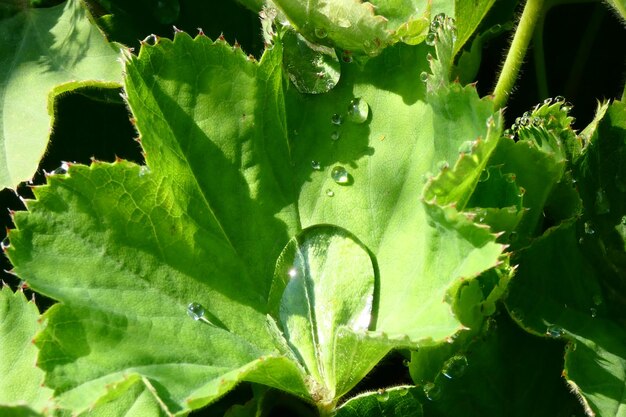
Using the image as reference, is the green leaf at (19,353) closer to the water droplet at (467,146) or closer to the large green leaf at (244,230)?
the large green leaf at (244,230)

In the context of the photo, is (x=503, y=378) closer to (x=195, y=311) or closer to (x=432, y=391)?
(x=432, y=391)

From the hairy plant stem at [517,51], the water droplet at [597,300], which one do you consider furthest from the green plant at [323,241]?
the hairy plant stem at [517,51]

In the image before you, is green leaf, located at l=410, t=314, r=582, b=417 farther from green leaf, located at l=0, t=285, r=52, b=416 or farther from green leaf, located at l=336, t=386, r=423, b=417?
green leaf, located at l=0, t=285, r=52, b=416

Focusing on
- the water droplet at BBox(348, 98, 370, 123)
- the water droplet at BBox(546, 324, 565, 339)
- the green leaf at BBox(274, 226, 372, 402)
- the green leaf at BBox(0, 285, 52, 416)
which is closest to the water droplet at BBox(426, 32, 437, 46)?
the water droplet at BBox(348, 98, 370, 123)

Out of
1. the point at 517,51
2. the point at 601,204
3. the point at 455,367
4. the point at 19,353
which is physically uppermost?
the point at 517,51

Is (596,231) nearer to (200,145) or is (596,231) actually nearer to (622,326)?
Result: (622,326)

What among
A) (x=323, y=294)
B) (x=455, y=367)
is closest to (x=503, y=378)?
(x=455, y=367)

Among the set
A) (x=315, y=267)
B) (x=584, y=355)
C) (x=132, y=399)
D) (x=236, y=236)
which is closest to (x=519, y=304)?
(x=584, y=355)
